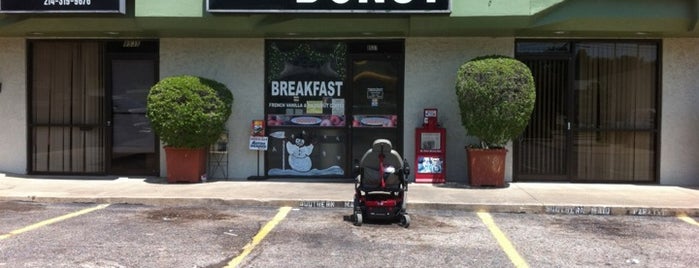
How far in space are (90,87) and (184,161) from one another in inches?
110

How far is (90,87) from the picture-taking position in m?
12.8

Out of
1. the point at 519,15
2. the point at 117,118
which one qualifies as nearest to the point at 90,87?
the point at 117,118

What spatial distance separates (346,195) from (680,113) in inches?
262

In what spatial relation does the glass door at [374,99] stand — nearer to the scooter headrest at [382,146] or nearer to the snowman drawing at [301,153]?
the snowman drawing at [301,153]

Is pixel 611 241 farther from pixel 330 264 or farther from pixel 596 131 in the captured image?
pixel 596 131

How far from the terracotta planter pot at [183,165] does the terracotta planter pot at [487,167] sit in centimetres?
505

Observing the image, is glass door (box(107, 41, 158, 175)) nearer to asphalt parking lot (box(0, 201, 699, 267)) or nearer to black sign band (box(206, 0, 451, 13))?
black sign band (box(206, 0, 451, 13))

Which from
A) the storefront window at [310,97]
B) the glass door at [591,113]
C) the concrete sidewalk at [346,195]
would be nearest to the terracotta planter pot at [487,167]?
the concrete sidewalk at [346,195]

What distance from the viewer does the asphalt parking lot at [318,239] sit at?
6.55 meters

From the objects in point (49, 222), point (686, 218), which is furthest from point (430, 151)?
point (49, 222)

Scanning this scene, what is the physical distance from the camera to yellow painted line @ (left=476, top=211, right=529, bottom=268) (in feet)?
21.5

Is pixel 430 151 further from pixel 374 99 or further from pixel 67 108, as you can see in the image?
pixel 67 108

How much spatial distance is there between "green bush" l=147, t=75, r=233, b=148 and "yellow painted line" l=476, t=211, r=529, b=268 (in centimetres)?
502

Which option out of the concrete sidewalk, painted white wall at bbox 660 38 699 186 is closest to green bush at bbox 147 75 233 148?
the concrete sidewalk
